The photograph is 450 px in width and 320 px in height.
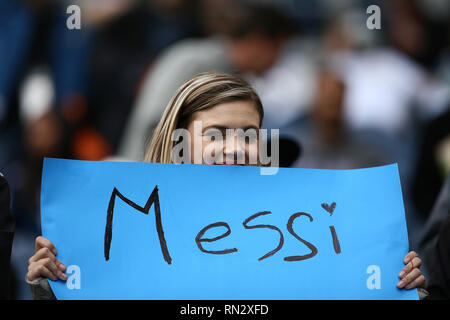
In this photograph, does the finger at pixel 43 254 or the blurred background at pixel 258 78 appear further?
the blurred background at pixel 258 78

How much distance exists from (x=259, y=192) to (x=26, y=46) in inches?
116

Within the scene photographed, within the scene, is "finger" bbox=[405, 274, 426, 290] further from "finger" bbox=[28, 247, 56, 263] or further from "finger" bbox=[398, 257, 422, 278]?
"finger" bbox=[28, 247, 56, 263]

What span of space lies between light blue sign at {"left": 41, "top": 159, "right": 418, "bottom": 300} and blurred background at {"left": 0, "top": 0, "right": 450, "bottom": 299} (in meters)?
2.09

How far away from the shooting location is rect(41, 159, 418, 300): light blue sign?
1811mm

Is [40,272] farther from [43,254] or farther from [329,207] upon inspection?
[329,207]

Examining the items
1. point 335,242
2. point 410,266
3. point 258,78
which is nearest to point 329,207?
point 335,242

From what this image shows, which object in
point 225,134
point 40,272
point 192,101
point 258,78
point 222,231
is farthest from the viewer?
point 258,78

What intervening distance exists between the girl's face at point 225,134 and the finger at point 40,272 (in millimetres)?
540

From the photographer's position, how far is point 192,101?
2.14 metres

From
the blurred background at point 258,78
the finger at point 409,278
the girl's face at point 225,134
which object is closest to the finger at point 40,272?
the girl's face at point 225,134

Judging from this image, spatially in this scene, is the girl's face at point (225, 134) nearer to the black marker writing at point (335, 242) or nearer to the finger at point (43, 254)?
the black marker writing at point (335, 242)

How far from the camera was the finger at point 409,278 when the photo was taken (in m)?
1.84

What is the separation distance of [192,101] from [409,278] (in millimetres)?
829

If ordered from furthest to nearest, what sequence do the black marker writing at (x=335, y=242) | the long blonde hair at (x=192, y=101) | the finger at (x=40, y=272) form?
1. the long blonde hair at (x=192, y=101)
2. the black marker writing at (x=335, y=242)
3. the finger at (x=40, y=272)
